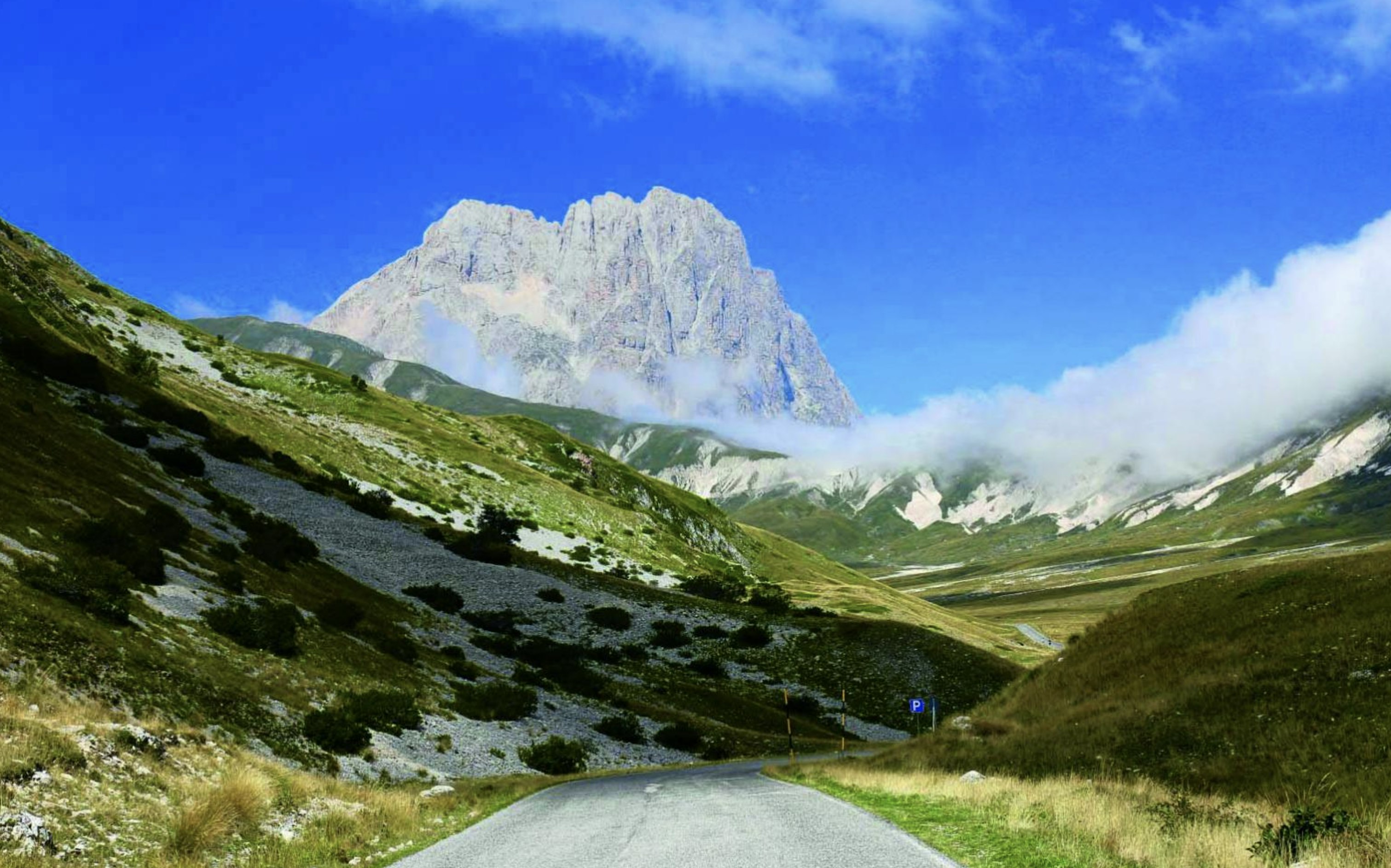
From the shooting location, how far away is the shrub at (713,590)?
87.8 metres

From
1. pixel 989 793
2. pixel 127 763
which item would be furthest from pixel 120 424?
pixel 989 793

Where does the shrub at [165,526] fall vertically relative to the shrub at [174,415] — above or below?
below

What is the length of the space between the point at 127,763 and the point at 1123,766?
24.0 meters

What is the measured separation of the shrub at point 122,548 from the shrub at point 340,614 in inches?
351

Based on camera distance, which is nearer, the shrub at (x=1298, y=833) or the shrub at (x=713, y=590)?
the shrub at (x=1298, y=833)

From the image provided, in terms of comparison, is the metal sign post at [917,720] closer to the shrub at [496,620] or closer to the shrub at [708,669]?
the shrub at [708,669]

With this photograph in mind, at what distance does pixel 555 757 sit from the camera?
35.0 metres

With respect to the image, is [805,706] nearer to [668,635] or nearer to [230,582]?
[668,635]

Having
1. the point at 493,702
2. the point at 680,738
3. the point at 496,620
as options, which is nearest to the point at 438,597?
the point at 496,620

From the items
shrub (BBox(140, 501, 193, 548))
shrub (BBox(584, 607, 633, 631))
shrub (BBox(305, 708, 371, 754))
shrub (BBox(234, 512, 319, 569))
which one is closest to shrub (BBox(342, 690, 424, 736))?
shrub (BBox(305, 708, 371, 754))

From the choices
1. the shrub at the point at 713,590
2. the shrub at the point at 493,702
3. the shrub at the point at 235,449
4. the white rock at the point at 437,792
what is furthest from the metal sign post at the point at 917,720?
the shrub at the point at 235,449

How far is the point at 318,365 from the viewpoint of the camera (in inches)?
5531

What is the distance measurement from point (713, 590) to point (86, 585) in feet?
224

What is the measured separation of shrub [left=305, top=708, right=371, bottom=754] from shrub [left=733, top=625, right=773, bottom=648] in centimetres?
4614
